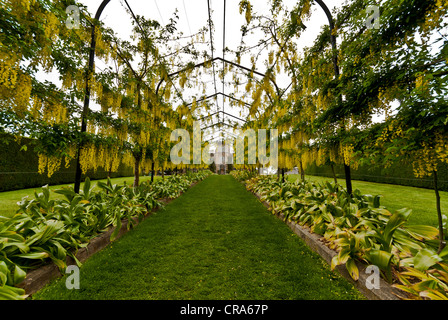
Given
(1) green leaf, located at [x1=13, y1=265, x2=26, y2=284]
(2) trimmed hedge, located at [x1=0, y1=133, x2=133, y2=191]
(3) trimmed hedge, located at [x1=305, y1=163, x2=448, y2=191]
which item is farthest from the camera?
(3) trimmed hedge, located at [x1=305, y1=163, x2=448, y2=191]

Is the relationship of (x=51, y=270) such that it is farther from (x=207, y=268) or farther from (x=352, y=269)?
(x=352, y=269)

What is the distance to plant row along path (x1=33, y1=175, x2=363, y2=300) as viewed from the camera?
174cm

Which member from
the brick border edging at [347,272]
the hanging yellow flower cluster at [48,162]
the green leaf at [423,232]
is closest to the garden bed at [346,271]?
the brick border edging at [347,272]

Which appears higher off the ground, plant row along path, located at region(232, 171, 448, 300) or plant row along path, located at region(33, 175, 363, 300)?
plant row along path, located at region(232, 171, 448, 300)

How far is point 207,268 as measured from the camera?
7.21 ft

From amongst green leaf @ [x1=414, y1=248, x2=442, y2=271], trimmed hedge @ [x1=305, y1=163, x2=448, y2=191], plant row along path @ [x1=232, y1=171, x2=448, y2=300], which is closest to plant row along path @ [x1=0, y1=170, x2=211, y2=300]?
plant row along path @ [x1=232, y1=171, x2=448, y2=300]

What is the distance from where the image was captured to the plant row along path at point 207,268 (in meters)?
1.74

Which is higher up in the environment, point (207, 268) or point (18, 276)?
point (18, 276)

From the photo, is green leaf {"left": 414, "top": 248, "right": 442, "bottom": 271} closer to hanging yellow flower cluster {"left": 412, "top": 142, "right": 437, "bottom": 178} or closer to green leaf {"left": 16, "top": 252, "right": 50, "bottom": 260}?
hanging yellow flower cluster {"left": 412, "top": 142, "right": 437, "bottom": 178}

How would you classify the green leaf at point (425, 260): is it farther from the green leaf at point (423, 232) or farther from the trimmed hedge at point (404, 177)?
the trimmed hedge at point (404, 177)

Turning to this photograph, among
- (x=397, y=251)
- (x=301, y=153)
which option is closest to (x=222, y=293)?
(x=397, y=251)

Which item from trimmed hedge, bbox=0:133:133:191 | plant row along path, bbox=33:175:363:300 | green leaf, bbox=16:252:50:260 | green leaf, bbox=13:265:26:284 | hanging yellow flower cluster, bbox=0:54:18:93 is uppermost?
hanging yellow flower cluster, bbox=0:54:18:93

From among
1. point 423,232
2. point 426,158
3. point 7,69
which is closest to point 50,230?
point 7,69

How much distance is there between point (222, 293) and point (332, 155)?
373 cm
